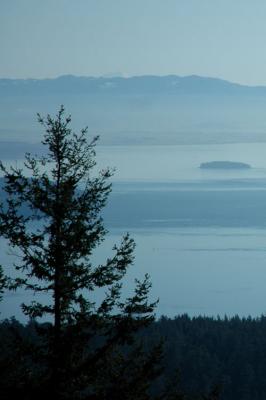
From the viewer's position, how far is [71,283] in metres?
9.41

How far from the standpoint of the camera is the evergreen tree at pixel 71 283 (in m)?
9.22

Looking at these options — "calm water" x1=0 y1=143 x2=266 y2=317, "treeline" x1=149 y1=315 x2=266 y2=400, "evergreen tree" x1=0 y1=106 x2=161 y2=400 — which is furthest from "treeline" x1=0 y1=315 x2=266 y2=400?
"evergreen tree" x1=0 y1=106 x2=161 y2=400

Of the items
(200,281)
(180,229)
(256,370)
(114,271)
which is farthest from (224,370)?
(180,229)

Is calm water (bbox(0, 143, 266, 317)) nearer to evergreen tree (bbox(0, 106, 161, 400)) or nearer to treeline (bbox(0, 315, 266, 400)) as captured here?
treeline (bbox(0, 315, 266, 400))

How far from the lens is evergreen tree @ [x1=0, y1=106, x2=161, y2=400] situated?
9219 millimetres

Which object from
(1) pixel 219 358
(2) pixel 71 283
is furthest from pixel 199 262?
(2) pixel 71 283

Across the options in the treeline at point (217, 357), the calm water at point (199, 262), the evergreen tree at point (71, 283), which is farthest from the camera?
the calm water at point (199, 262)

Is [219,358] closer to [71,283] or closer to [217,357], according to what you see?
[217,357]

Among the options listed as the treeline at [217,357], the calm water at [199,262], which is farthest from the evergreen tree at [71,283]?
the calm water at [199,262]

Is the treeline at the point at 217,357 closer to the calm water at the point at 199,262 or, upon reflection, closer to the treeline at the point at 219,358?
the treeline at the point at 219,358

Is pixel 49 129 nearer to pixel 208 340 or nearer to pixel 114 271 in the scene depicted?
pixel 114 271

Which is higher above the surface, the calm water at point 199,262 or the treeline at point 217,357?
the calm water at point 199,262

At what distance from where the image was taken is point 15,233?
31.6ft

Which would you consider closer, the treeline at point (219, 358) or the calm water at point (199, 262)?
the treeline at point (219, 358)
